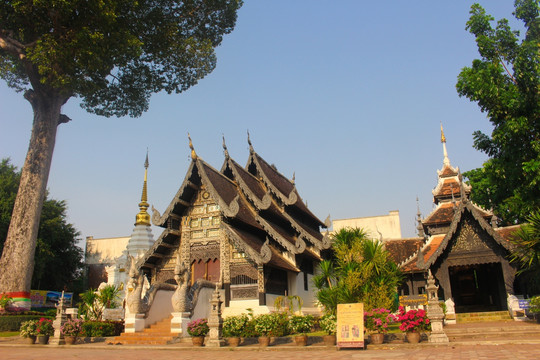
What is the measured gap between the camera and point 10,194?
36781 millimetres

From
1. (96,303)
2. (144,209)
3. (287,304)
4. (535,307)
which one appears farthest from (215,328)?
(144,209)

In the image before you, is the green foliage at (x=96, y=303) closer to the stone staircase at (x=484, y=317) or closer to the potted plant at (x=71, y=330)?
the potted plant at (x=71, y=330)

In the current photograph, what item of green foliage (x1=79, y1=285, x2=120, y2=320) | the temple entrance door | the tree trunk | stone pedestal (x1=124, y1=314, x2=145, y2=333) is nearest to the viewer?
stone pedestal (x1=124, y1=314, x2=145, y2=333)

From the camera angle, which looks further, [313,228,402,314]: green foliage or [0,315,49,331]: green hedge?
[0,315,49,331]: green hedge

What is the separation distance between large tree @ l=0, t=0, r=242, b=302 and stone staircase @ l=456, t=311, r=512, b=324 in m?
17.3

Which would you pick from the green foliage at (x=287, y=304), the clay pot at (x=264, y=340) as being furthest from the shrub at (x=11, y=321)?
the clay pot at (x=264, y=340)

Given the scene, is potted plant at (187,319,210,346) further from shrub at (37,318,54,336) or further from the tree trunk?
the tree trunk

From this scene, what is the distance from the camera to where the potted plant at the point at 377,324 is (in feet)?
38.6

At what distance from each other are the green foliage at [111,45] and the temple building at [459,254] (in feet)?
49.0

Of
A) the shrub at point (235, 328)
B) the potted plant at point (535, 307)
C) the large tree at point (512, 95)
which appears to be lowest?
the shrub at point (235, 328)

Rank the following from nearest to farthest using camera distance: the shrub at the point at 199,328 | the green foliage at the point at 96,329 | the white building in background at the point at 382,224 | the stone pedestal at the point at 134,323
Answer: the shrub at the point at 199,328 < the stone pedestal at the point at 134,323 < the green foliage at the point at 96,329 < the white building in background at the point at 382,224

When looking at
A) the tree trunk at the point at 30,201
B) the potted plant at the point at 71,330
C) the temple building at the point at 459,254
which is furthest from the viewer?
the temple building at the point at 459,254

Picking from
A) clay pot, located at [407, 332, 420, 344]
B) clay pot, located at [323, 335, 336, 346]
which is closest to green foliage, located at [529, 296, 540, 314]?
clay pot, located at [407, 332, 420, 344]

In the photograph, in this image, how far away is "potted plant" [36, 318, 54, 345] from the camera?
14.7m
